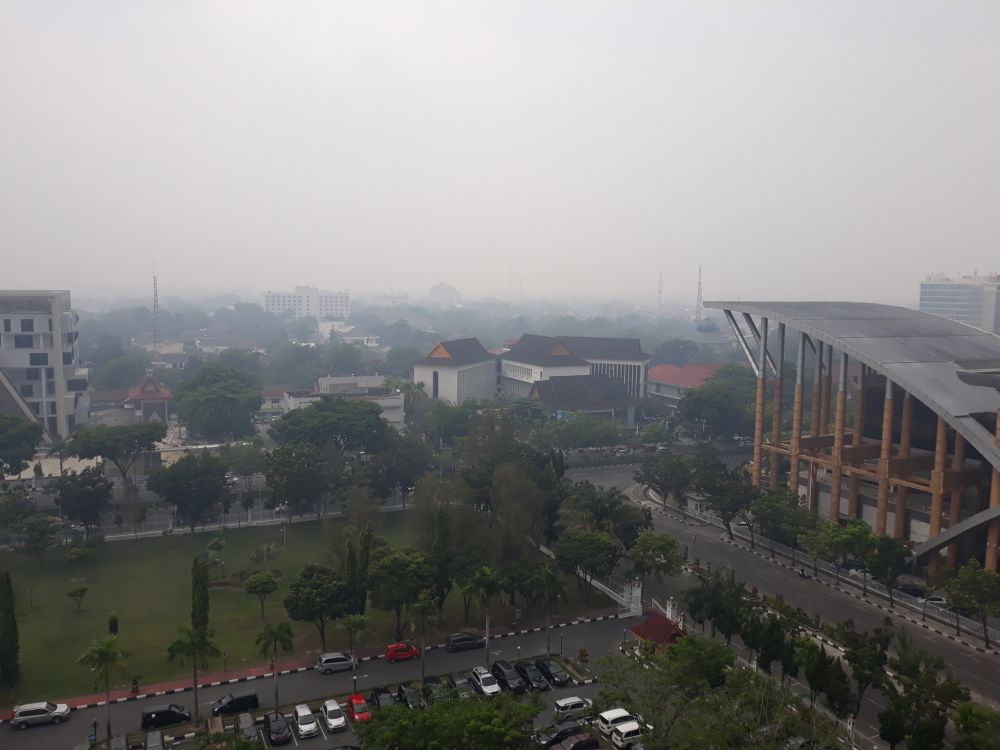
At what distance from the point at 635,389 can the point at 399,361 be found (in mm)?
31653

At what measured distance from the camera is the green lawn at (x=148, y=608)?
842 inches

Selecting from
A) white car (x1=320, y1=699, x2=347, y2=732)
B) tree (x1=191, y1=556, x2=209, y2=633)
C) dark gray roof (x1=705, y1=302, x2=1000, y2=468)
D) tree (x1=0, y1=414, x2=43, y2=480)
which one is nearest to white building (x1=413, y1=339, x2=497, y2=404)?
tree (x1=0, y1=414, x2=43, y2=480)

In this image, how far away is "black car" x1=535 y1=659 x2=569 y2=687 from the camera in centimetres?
2046

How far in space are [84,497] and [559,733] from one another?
22.4 metres

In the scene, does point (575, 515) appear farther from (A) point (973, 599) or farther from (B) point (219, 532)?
(B) point (219, 532)

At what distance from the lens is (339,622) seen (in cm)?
2184

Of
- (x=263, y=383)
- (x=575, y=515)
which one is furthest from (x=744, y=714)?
(x=263, y=383)

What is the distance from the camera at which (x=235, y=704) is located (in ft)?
62.6

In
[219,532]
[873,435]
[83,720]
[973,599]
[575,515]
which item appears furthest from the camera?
[873,435]

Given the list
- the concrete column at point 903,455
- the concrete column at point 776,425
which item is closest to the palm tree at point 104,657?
the concrete column at point 903,455

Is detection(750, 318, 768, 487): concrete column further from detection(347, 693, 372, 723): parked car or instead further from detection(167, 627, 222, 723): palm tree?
detection(167, 627, 222, 723): palm tree

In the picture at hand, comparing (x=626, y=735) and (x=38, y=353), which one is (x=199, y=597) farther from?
(x=38, y=353)

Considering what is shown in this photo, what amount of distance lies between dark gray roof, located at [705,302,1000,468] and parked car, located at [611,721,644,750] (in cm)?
1625

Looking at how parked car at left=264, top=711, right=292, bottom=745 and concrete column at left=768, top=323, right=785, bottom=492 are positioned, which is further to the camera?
concrete column at left=768, top=323, right=785, bottom=492
